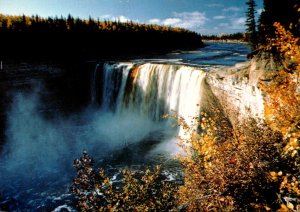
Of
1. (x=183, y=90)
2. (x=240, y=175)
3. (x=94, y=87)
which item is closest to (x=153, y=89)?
(x=183, y=90)

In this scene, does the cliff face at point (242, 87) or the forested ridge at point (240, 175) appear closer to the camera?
the forested ridge at point (240, 175)

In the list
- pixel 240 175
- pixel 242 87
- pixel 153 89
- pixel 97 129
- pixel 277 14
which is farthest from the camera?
pixel 277 14

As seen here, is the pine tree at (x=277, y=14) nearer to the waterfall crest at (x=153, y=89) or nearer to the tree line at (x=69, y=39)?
the waterfall crest at (x=153, y=89)

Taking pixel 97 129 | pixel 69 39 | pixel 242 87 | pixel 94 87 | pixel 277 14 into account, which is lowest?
pixel 97 129

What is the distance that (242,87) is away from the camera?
12.3m

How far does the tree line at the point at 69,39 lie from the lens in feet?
96.1

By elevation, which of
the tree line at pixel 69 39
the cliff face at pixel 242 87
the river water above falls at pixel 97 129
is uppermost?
the tree line at pixel 69 39

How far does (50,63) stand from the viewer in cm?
2427

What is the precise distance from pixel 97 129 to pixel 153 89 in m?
5.64

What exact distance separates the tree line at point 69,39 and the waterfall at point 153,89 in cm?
1044

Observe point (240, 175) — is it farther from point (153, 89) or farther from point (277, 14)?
point (277, 14)

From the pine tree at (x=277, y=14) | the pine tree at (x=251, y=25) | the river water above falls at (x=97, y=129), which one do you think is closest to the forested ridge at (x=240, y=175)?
the river water above falls at (x=97, y=129)

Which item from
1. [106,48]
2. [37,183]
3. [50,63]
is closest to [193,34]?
[106,48]

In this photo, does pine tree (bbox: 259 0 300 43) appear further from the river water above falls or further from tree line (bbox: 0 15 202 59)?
tree line (bbox: 0 15 202 59)
